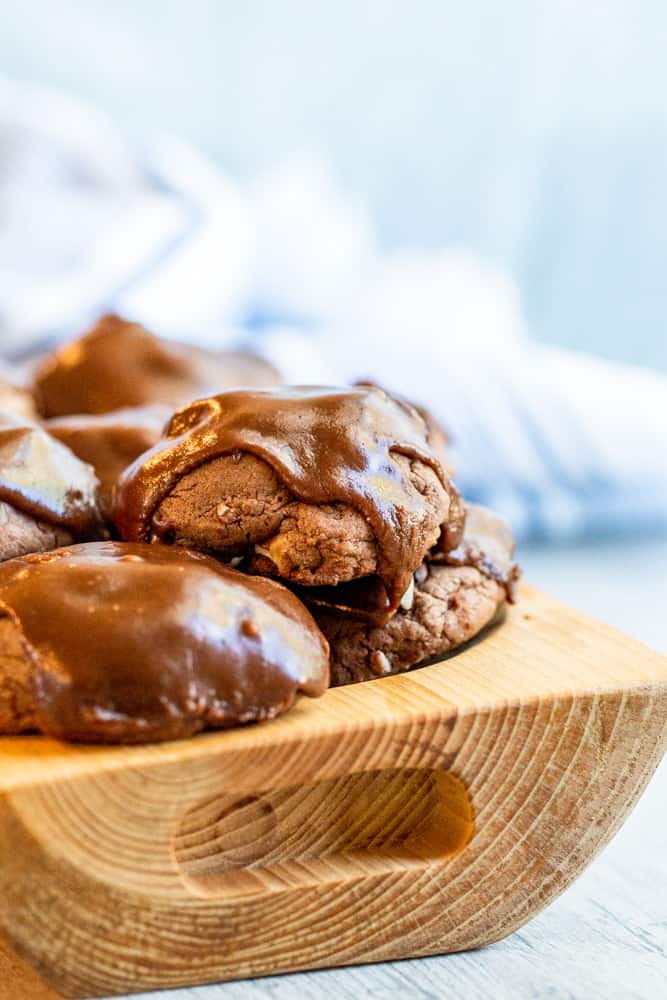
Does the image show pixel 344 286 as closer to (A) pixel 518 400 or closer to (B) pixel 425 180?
(B) pixel 425 180

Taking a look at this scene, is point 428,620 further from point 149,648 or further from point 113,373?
point 113,373

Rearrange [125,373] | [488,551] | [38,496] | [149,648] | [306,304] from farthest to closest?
[306,304]
[125,373]
[488,551]
[38,496]
[149,648]

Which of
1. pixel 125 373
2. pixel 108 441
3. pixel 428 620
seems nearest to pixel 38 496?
pixel 108 441

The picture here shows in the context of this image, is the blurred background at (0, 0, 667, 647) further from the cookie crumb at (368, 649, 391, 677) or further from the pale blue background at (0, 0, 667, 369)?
the cookie crumb at (368, 649, 391, 677)

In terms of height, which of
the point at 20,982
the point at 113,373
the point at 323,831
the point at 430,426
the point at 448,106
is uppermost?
the point at 448,106

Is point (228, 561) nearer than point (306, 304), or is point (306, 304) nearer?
point (228, 561)

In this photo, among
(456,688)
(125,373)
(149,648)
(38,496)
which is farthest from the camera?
(125,373)
